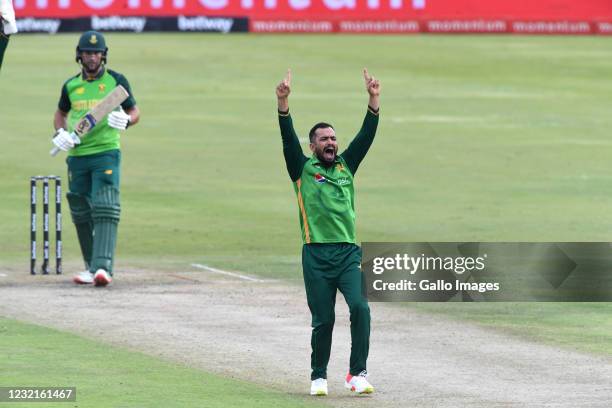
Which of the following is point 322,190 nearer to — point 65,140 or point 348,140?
point 65,140

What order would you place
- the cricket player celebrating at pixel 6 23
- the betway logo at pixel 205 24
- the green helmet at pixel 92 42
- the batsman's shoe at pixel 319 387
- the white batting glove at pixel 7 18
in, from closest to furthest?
the cricket player celebrating at pixel 6 23 < the white batting glove at pixel 7 18 < the batsman's shoe at pixel 319 387 < the green helmet at pixel 92 42 < the betway logo at pixel 205 24

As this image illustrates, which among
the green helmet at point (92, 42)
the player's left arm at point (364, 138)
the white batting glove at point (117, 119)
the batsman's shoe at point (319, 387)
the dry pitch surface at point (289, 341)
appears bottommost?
the batsman's shoe at point (319, 387)

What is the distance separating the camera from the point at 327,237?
12016 mm

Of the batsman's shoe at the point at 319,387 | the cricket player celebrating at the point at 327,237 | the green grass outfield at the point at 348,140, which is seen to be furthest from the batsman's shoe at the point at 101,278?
the batsman's shoe at the point at 319,387

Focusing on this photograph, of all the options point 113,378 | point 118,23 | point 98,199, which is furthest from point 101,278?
point 118,23

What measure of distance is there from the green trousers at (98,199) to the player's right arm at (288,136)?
18.9 feet

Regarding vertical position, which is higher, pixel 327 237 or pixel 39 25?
pixel 39 25

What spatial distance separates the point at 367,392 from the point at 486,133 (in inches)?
859

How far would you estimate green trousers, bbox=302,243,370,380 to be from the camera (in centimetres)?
1182

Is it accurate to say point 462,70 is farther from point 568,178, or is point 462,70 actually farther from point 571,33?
point 568,178

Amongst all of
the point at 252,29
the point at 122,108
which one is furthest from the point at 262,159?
the point at 252,29

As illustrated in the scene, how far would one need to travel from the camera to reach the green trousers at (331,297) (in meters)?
11.8

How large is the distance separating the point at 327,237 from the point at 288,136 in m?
0.78

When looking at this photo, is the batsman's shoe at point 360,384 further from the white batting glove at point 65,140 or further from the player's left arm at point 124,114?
the white batting glove at point 65,140
